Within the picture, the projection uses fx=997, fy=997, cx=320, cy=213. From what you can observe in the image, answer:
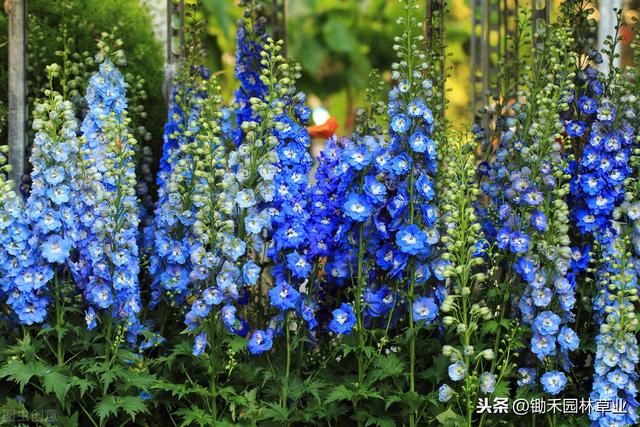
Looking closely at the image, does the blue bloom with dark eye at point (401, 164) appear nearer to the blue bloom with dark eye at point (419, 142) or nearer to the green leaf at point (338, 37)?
the blue bloom with dark eye at point (419, 142)

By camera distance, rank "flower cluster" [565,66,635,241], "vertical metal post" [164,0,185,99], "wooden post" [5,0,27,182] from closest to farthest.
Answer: "flower cluster" [565,66,635,241] < "wooden post" [5,0,27,182] < "vertical metal post" [164,0,185,99]

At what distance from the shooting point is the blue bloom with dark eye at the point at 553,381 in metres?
3.89

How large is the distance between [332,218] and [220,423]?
95 cm

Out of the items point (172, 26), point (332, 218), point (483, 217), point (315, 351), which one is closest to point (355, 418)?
point (315, 351)

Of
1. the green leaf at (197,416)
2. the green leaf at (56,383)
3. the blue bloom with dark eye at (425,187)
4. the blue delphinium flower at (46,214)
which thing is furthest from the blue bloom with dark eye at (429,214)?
the green leaf at (56,383)

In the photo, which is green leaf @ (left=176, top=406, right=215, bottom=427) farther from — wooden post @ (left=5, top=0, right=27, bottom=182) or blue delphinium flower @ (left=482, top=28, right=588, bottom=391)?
wooden post @ (left=5, top=0, right=27, bottom=182)

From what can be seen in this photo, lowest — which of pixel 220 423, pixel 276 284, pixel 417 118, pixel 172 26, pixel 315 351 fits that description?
pixel 220 423

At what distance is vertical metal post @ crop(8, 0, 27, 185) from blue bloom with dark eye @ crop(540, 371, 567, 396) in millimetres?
2622

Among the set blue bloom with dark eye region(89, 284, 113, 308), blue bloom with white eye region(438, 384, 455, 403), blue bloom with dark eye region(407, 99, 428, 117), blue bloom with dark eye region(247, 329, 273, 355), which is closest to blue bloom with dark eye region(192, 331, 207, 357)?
blue bloom with dark eye region(247, 329, 273, 355)

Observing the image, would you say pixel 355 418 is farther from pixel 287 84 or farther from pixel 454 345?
pixel 287 84

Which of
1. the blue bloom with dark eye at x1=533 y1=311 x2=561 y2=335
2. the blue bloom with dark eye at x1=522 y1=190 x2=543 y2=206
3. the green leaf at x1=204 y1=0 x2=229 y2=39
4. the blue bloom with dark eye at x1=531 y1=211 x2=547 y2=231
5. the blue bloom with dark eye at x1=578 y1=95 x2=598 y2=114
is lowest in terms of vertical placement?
the blue bloom with dark eye at x1=533 y1=311 x2=561 y2=335

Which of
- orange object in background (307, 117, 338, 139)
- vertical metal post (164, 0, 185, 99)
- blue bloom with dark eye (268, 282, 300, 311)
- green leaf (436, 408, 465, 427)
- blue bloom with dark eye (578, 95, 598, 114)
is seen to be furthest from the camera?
orange object in background (307, 117, 338, 139)

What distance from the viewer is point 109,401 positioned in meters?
3.95

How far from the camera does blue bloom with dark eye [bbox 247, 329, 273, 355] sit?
13.2 ft
